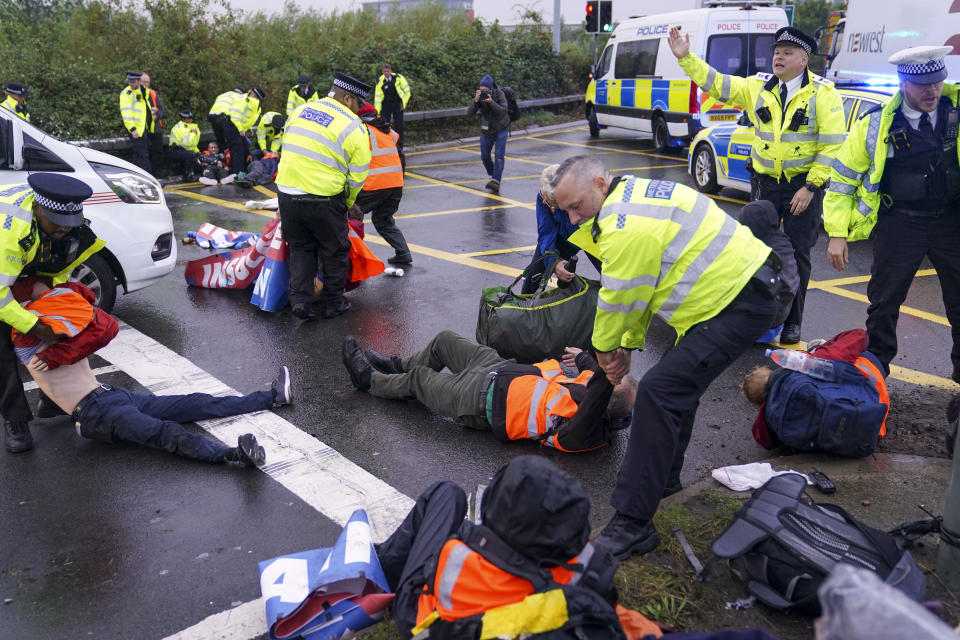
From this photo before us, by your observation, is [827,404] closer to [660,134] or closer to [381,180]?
[381,180]

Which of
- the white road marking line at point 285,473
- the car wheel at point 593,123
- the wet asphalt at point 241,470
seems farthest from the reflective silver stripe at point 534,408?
the car wheel at point 593,123

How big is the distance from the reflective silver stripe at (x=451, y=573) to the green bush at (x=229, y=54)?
1493 cm

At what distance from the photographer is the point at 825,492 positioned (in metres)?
3.84

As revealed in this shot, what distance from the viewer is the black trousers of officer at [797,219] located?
5805 millimetres

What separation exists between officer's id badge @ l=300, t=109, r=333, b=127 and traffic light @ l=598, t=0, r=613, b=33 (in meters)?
16.6

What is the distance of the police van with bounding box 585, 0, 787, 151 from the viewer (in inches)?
569

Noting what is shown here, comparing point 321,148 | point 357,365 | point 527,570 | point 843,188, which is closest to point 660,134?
point 321,148

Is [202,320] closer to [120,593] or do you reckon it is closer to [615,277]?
[120,593]

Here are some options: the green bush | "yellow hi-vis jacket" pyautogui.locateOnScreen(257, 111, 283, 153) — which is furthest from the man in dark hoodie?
the green bush

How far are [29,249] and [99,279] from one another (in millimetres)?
2159

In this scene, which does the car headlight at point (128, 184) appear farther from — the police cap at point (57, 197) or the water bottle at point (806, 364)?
the water bottle at point (806, 364)

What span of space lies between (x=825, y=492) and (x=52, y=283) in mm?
4339

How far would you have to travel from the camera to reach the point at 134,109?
13766 mm

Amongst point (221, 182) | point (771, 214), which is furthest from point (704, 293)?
point (221, 182)
